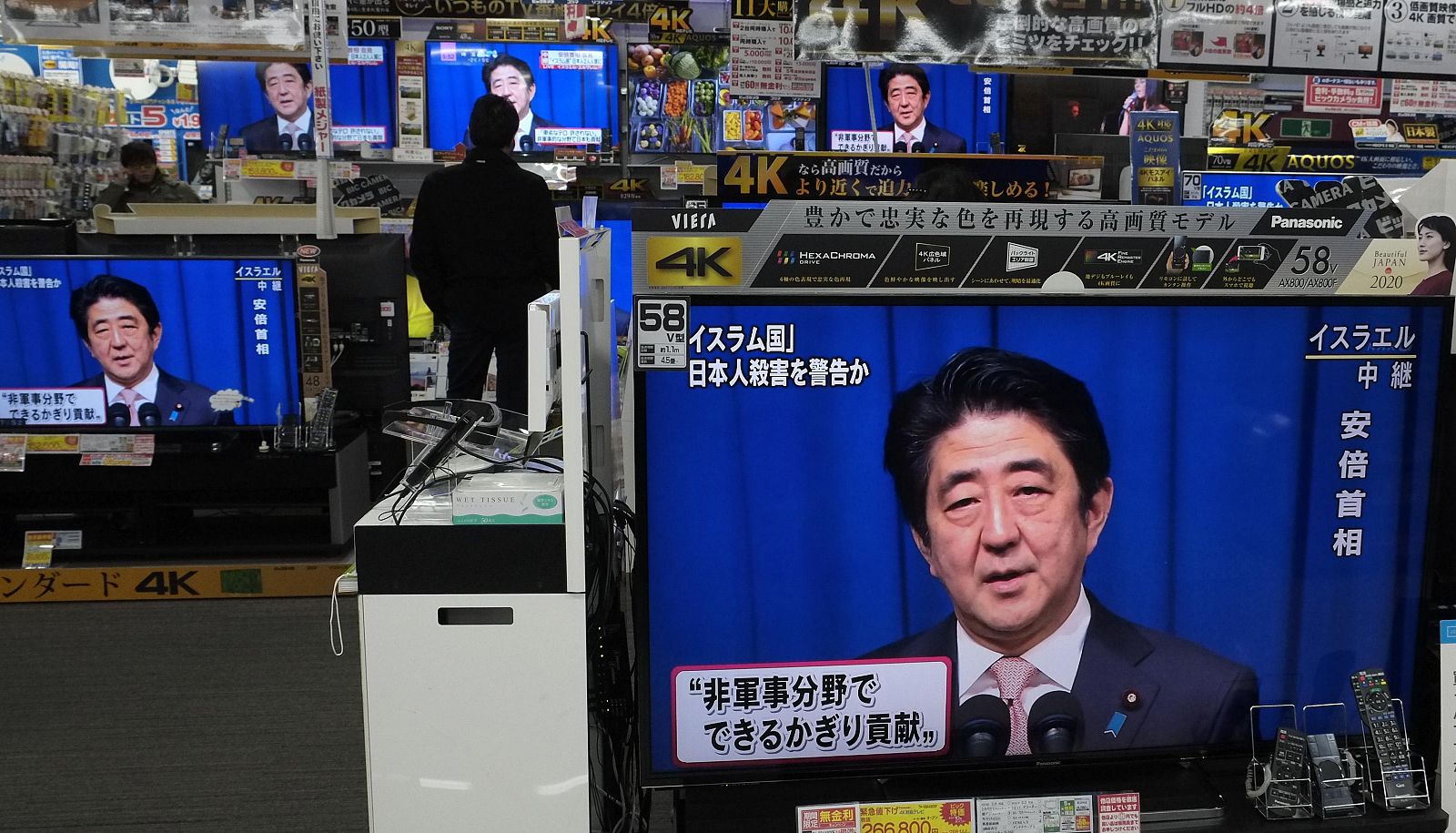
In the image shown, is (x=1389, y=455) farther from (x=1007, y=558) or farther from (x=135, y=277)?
(x=135, y=277)

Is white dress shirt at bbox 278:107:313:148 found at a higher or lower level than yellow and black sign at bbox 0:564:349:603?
higher

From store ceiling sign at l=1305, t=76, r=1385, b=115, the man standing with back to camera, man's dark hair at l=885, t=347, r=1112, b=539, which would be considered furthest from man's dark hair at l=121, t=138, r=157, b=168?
store ceiling sign at l=1305, t=76, r=1385, b=115

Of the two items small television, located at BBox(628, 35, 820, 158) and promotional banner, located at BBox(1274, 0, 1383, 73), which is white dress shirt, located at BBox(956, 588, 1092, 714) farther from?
small television, located at BBox(628, 35, 820, 158)

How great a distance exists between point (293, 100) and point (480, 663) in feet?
22.7

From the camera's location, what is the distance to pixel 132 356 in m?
4.24

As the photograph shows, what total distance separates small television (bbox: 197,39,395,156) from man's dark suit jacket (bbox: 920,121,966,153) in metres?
3.57

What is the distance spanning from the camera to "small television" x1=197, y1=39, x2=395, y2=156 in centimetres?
782

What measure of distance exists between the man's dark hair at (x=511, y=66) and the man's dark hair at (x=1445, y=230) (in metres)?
6.47

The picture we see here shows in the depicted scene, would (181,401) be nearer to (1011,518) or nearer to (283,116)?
(1011,518)

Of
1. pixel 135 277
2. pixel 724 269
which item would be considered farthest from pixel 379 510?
pixel 135 277

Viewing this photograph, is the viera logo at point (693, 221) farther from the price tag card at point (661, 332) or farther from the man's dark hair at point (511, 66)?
the man's dark hair at point (511, 66)

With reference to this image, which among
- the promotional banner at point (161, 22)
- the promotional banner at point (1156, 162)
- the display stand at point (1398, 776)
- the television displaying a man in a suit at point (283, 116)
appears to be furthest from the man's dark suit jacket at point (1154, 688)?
the television displaying a man in a suit at point (283, 116)

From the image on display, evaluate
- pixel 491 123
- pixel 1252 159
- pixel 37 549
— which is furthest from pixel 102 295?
pixel 1252 159

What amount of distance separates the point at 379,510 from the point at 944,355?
3.21 feet
